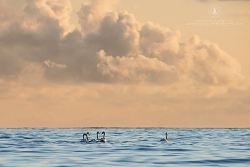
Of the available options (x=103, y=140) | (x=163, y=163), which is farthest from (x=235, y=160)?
(x=103, y=140)

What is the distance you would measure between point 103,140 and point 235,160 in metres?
38.9

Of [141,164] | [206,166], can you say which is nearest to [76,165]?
[141,164]

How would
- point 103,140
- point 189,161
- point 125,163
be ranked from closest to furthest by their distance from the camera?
point 125,163 → point 189,161 → point 103,140

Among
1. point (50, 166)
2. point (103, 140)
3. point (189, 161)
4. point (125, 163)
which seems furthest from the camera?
point (103, 140)

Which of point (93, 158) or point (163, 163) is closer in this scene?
point (163, 163)

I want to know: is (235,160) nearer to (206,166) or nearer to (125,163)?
(206,166)

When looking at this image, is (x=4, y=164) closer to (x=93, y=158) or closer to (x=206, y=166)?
(x=93, y=158)

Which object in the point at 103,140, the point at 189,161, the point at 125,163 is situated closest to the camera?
the point at 125,163

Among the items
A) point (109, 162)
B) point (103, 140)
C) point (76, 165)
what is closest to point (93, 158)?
point (109, 162)

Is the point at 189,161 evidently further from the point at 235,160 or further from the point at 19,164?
the point at 19,164

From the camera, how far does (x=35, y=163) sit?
1789 inches

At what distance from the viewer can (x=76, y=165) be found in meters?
43.3

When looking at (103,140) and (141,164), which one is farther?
(103,140)

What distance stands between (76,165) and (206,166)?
9.32m
